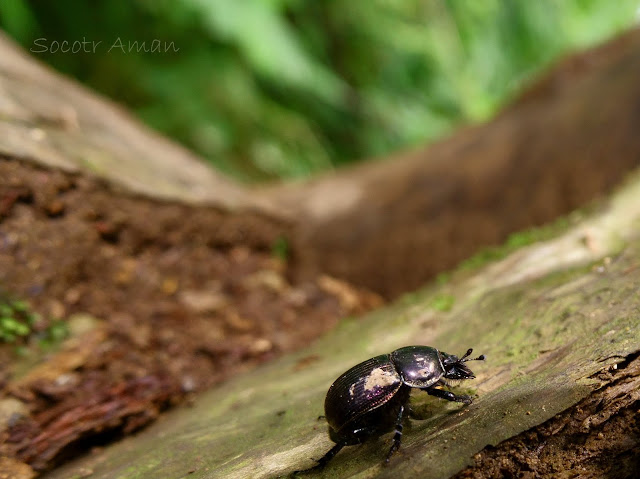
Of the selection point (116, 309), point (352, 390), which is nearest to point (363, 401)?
point (352, 390)

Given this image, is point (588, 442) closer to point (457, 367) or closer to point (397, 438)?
point (457, 367)

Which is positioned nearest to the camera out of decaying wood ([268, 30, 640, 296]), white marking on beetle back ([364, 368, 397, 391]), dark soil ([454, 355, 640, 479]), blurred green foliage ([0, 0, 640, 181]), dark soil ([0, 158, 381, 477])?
dark soil ([454, 355, 640, 479])

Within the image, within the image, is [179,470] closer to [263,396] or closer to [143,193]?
[263,396]

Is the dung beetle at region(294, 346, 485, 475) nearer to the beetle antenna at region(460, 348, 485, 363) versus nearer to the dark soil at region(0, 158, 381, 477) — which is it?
the beetle antenna at region(460, 348, 485, 363)

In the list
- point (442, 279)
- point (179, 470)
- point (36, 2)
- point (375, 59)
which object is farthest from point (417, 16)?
point (179, 470)

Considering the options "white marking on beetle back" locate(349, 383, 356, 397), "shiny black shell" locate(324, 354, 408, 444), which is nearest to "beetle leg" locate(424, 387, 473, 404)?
"shiny black shell" locate(324, 354, 408, 444)

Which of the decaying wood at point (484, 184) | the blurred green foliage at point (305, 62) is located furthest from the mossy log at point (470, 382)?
the blurred green foliage at point (305, 62)
